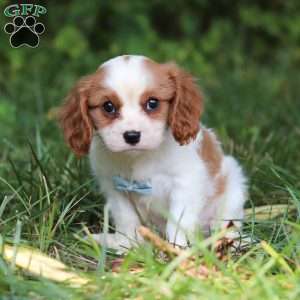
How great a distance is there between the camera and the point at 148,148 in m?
4.23

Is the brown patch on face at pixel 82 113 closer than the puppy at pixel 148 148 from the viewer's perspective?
No

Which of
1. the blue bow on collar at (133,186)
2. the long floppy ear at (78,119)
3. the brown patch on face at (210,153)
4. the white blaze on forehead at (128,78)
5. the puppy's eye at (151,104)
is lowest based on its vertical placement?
the blue bow on collar at (133,186)

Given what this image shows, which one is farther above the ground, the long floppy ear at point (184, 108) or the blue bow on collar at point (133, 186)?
the long floppy ear at point (184, 108)

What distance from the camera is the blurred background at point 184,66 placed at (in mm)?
5465

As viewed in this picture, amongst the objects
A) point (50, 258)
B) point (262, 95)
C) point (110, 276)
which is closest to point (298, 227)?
point (110, 276)

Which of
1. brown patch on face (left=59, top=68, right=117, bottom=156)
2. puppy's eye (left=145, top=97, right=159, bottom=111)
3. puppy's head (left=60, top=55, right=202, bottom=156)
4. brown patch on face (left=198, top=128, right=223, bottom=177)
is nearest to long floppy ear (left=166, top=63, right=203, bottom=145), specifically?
puppy's head (left=60, top=55, right=202, bottom=156)

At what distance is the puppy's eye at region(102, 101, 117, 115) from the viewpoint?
4246mm

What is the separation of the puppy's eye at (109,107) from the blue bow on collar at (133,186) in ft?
1.64

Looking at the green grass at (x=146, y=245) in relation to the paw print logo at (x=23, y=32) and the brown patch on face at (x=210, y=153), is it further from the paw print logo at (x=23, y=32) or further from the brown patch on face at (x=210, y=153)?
the paw print logo at (x=23, y=32)

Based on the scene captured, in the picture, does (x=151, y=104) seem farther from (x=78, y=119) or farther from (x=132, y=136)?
(x=78, y=119)

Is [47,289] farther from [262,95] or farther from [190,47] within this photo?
[190,47]

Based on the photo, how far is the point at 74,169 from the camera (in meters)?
5.38

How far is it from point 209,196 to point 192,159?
352 millimetres

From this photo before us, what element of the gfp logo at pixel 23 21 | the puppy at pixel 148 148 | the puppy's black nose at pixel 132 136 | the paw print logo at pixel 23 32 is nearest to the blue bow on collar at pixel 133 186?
the puppy at pixel 148 148
